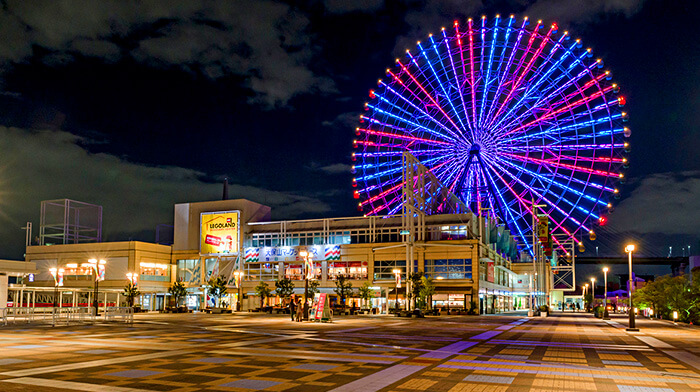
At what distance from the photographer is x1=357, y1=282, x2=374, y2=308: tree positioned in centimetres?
7026

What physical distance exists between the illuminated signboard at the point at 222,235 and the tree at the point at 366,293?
23.0 meters

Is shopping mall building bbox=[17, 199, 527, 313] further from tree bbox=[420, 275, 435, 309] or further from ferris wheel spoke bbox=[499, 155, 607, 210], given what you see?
ferris wheel spoke bbox=[499, 155, 607, 210]

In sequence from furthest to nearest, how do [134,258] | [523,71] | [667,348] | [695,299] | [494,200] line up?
[134,258]
[494,200]
[523,71]
[695,299]
[667,348]

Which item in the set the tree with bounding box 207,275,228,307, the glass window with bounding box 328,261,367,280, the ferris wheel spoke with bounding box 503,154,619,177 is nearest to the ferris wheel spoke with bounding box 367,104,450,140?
the ferris wheel spoke with bounding box 503,154,619,177

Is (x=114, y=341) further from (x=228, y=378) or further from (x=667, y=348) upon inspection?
(x=667, y=348)

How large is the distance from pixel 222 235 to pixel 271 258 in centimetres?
893

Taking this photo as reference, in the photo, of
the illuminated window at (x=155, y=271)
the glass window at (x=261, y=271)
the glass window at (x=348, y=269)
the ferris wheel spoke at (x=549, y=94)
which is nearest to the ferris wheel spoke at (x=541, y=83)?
the ferris wheel spoke at (x=549, y=94)

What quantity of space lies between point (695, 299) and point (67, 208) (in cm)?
7901

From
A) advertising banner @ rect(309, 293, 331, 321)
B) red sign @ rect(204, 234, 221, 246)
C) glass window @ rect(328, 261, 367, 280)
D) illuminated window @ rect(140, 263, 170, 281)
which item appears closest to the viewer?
advertising banner @ rect(309, 293, 331, 321)

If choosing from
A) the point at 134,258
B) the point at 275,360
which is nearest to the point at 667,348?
the point at 275,360

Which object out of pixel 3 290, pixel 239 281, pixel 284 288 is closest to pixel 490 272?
pixel 284 288

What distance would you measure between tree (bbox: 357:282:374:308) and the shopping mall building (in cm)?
216

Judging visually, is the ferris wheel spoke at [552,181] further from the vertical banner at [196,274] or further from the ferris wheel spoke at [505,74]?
the vertical banner at [196,274]

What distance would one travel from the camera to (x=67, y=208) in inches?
3307
